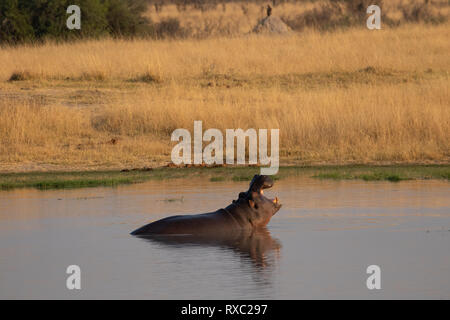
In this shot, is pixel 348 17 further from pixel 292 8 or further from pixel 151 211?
pixel 151 211

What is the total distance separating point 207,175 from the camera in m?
14.1

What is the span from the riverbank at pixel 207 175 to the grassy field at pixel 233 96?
0.81 meters

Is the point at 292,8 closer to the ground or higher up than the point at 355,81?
higher up

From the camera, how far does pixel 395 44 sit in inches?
1025

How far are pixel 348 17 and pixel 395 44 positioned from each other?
10.6 metres

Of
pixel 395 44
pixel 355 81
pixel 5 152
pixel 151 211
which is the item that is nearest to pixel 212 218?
pixel 151 211

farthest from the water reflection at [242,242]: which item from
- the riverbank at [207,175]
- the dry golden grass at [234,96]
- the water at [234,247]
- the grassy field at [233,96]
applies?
the dry golden grass at [234,96]

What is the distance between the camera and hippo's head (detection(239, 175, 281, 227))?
912 cm

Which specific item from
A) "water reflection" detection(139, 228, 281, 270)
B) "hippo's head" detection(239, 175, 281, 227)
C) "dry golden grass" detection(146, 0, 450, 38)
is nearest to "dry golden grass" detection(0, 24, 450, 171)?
"hippo's head" detection(239, 175, 281, 227)

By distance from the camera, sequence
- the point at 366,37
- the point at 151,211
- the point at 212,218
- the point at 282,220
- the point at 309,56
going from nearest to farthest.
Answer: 1. the point at 212,218
2. the point at 282,220
3. the point at 151,211
4. the point at 309,56
5. the point at 366,37

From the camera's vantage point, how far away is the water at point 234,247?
724 centimetres

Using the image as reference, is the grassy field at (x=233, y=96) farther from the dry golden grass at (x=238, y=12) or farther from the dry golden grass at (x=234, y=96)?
the dry golden grass at (x=238, y=12)

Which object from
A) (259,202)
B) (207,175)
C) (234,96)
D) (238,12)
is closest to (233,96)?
(234,96)

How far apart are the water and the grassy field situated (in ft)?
12.7
